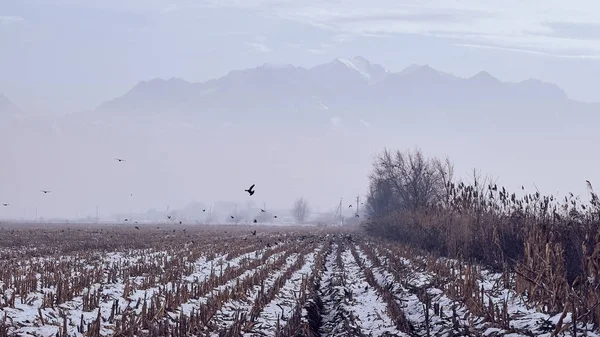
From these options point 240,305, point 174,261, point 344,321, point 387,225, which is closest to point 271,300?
point 240,305

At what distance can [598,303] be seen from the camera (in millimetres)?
9523

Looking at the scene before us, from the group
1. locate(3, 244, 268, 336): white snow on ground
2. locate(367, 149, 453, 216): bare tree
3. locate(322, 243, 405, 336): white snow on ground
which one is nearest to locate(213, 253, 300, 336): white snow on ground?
locate(3, 244, 268, 336): white snow on ground

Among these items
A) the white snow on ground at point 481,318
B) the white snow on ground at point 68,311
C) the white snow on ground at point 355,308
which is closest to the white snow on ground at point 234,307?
the white snow on ground at point 68,311

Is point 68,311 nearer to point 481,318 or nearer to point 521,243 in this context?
point 481,318

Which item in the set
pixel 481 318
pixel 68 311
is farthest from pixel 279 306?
pixel 481 318

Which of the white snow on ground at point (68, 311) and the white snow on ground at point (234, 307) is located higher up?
the white snow on ground at point (68, 311)

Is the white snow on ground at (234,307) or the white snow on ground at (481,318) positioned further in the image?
the white snow on ground at (234,307)

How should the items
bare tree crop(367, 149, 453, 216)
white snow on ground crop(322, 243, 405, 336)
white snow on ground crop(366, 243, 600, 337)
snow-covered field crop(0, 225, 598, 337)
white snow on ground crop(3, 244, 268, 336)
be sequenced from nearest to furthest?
1. white snow on ground crop(366, 243, 600, 337)
2. snow-covered field crop(0, 225, 598, 337)
3. white snow on ground crop(3, 244, 268, 336)
4. white snow on ground crop(322, 243, 405, 336)
5. bare tree crop(367, 149, 453, 216)

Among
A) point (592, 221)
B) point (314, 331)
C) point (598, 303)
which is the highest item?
point (592, 221)

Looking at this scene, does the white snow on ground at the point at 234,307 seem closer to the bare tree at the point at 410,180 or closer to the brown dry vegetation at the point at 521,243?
the brown dry vegetation at the point at 521,243

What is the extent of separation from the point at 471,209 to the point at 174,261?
10866 mm

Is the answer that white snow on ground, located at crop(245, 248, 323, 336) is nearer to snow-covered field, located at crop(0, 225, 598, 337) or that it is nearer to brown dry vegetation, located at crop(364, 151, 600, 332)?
snow-covered field, located at crop(0, 225, 598, 337)

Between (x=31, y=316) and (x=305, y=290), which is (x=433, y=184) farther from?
(x=31, y=316)

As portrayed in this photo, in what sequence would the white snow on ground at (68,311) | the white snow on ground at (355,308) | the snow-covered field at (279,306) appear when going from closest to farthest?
the snow-covered field at (279,306) → the white snow on ground at (68,311) → the white snow on ground at (355,308)
